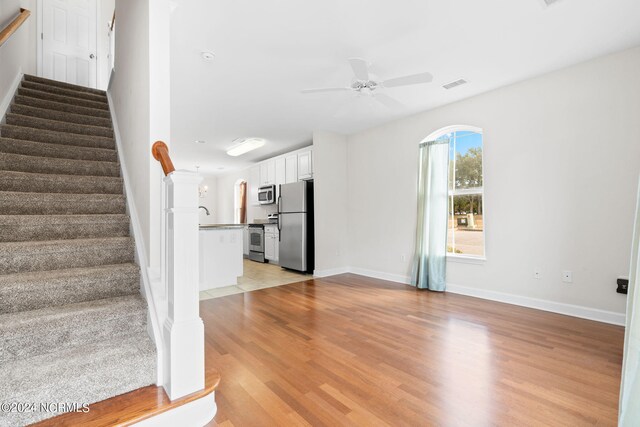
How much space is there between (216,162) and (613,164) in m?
7.67

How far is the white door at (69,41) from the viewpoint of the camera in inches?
193

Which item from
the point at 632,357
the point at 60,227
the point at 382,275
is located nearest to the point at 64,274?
the point at 60,227

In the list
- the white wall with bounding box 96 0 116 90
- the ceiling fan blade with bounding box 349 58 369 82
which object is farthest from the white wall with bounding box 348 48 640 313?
the white wall with bounding box 96 0 116 90

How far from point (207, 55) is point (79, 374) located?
2.75m

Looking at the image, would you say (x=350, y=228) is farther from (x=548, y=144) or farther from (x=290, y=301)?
(x=548, y=144)

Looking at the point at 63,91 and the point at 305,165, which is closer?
the point at 63,91

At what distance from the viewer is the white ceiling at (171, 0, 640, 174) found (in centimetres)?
230

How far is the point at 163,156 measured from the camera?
1.64 metres

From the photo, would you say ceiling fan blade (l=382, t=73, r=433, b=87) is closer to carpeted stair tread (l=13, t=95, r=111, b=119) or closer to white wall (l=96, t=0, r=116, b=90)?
carpeted stair tread (l=13, t=95, r=111, b=119)

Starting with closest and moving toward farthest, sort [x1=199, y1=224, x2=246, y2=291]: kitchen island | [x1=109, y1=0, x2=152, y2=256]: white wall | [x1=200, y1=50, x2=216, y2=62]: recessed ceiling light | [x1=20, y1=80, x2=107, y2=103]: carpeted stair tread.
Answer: [x1=109, y1=0, x2=152, y2=256]: white wall → [x1=200, y1=50, x2=216, y2=62]: recessed ceiling light → [x1=20, y1=80, x2=107, y2=103]: carpeted stair tread → [x1=199, y1=224, x2=246, y2=291]: kitchen island

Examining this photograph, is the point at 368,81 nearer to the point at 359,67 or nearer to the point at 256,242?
the point at 359,67

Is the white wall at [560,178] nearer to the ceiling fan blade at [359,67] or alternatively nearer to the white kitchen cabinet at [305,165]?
the ceiling fan blade at [359,67]

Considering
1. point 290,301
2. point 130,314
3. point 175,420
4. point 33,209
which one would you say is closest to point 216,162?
point 290,301

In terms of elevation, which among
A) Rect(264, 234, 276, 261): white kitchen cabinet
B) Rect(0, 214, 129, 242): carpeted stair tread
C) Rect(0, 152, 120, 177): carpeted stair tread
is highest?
Rect(0, 152, 120, 177): carpeted stair tread
